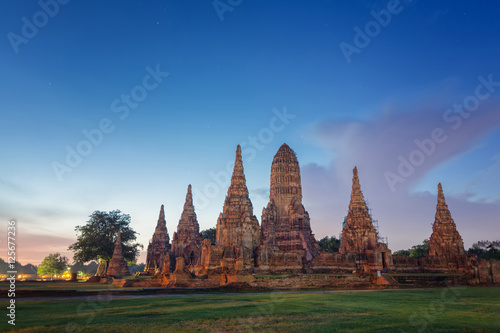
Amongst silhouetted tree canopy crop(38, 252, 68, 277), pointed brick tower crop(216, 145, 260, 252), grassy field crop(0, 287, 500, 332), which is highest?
pointed brick tower crop(216, 145, 260, 252)

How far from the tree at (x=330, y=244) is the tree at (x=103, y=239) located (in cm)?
4278

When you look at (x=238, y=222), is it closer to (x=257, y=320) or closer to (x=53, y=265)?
(x=257, y=320)

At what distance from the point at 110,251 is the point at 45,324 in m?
52.4

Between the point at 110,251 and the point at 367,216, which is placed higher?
the point at 367,216

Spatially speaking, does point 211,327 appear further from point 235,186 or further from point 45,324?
point 235,186

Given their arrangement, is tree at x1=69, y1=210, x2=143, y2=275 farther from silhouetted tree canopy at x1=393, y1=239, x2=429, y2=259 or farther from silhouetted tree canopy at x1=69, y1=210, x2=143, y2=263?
silhouetted tree canopy at x1=393, y1=239, x2=429, y2=259

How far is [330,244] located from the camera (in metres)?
80.1

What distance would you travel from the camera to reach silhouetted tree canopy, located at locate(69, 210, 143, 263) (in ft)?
187

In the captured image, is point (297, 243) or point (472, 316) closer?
point (472, 316)

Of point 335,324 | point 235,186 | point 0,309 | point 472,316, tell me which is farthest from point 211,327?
point 235,186

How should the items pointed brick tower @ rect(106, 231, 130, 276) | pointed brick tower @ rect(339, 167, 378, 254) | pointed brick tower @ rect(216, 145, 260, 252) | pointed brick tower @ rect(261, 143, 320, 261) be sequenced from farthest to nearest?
1. pointed brick tower @ rect(261, 143, 320, 261)
2. pointed brick tower @ rect(339, 167, 378, 254)
3. pointed brick tower @ rect(106, 231, 130, 276)
4. pointed brick tower @ rect(216, 145, 260, 252)

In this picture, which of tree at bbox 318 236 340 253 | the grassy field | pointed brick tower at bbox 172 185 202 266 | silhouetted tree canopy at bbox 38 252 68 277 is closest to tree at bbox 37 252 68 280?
silhouetted tree canopy at bbox 38 252 68 277

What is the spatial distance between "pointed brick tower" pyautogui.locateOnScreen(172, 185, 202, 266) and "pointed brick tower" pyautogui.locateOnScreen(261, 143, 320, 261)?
472 inches

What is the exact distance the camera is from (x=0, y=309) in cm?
1312
